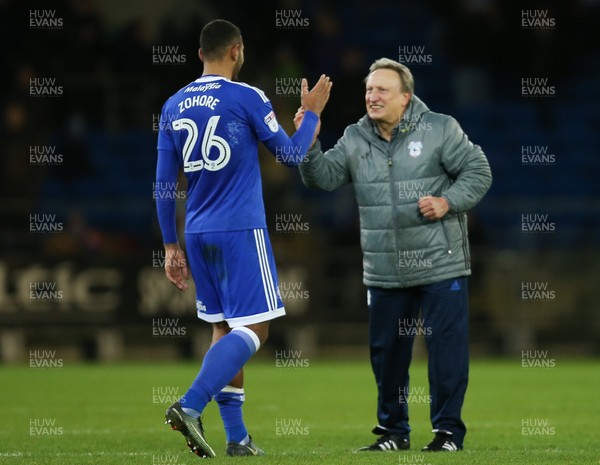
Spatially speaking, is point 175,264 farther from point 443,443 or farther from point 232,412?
point 443,443

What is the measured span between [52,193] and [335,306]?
219 inches

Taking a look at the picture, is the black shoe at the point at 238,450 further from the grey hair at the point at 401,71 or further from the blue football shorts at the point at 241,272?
the grey hair at the point at 401,71

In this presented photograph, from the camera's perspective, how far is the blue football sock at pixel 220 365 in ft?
23.0

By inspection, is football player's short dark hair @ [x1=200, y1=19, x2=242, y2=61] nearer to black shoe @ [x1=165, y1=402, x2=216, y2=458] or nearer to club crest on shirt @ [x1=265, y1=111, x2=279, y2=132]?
club crest on shirt @ [x1=265, y1=111, x2=279, y2=132]

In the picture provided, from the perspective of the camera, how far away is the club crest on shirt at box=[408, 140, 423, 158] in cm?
798

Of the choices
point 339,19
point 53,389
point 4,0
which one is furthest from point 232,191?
point 339,19

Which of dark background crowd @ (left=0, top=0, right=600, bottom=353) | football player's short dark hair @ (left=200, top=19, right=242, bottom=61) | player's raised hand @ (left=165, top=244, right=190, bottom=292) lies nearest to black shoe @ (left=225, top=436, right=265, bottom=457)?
player's raised hand @ (left=165, top=244, right=190, bottom=292)

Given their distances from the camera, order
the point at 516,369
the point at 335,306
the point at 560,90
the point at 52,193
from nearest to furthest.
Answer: the point at 516,369
the point at 335,306
the point at 52,193
the point at 560,90

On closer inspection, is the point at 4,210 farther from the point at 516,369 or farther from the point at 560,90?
the point at 560,90

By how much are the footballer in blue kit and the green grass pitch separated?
2.76 feet

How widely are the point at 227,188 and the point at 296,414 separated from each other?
Result: 404 cm

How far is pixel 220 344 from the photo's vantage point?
284 inches

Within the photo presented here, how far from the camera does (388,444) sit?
8023 mm

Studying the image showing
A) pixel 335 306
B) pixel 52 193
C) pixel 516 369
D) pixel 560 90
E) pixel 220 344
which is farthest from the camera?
pixel 560 90
